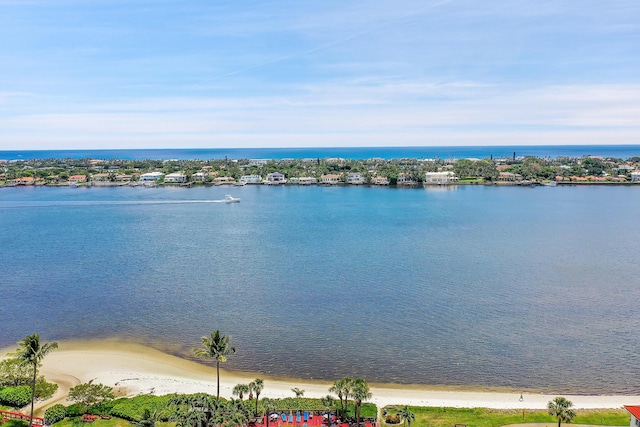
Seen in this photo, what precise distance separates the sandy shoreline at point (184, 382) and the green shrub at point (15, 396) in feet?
5.02

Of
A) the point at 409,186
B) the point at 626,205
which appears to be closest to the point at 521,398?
the point at 626,205

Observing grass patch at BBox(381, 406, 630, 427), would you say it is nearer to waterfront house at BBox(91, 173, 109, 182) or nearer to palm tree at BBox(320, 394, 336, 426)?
palm tree at BBox(320, 394, 336, 426)

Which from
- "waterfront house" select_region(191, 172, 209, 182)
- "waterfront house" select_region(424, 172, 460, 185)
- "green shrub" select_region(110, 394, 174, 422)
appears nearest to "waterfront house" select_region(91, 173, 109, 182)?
"waterfront house" select_region(191, 172, 209, 182)

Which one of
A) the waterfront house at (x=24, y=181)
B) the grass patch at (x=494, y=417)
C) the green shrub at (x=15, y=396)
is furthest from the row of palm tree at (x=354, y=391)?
the waterfront house at (x=24, y=181)

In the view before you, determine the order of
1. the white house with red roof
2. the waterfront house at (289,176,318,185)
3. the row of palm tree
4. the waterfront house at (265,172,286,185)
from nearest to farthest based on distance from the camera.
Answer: the white house with red roof
the row of palm tree
the waterfront house at (289,176,318,185)
the waterfront house at (265,172,286,185)

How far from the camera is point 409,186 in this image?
7151 inches

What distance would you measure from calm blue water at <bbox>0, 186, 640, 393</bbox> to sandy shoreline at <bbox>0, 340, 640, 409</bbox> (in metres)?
1.66

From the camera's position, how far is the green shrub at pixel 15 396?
31562 mm

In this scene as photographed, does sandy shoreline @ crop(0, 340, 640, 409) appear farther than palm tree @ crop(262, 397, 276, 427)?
Yes

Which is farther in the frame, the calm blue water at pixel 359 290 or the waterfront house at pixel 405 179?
the waterfront house at pixel 405 179

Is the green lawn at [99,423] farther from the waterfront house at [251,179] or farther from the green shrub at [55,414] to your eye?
the waterfront house at [251,179]

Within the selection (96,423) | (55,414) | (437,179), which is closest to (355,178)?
(437,179)

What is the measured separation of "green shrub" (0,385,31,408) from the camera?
3156 centimetres

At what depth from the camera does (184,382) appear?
35.8 m
